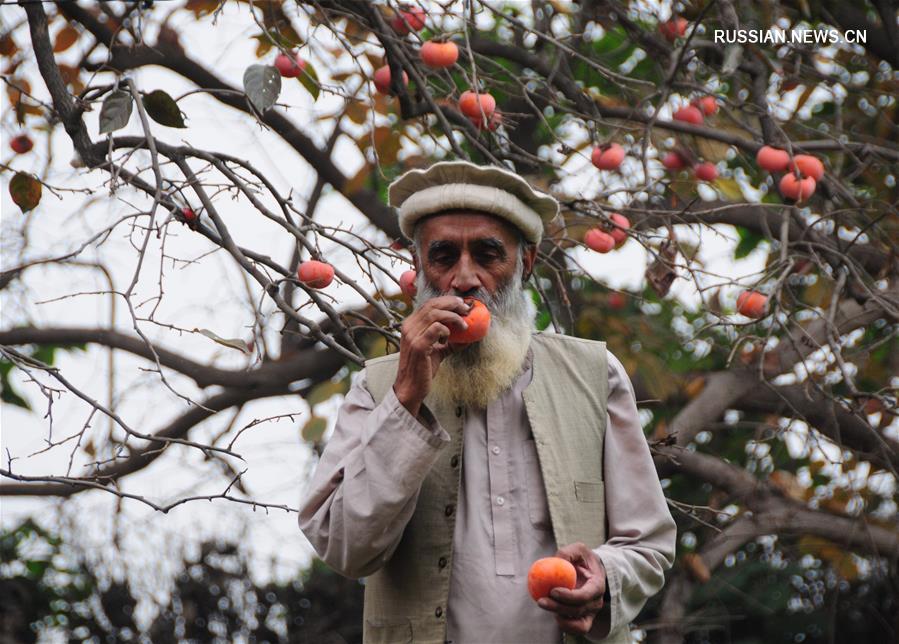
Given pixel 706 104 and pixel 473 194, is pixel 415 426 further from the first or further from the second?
pixel 706 104

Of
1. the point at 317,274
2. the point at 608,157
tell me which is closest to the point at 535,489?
the point at 317,274

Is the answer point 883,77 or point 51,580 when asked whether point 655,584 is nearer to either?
point 883,77

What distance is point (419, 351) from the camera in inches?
73.6

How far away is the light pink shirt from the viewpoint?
1842 mm

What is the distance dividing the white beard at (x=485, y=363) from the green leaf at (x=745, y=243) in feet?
9.87

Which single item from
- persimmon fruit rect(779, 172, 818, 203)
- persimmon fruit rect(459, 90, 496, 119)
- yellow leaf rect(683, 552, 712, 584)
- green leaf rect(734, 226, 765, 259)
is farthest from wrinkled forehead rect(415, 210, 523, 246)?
green leaf rect(734, 226, 765, 259)

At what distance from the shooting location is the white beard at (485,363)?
6.83ft

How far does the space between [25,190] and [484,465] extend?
1406 mm

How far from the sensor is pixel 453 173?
7.07 ft

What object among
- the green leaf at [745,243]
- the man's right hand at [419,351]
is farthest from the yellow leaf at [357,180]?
the man's right hand at [419,351]

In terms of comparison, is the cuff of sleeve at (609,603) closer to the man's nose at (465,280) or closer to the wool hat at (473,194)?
the man's nose at (465,280)

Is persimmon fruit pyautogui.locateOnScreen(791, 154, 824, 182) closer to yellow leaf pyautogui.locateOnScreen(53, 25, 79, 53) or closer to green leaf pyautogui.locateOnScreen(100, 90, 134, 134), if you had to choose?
green leaf pyautogui.locateOnScreen(100, 90, 134, 134)

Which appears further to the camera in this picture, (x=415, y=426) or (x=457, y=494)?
(x=457, y=494)

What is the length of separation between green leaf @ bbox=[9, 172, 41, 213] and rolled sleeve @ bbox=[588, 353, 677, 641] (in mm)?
1479
